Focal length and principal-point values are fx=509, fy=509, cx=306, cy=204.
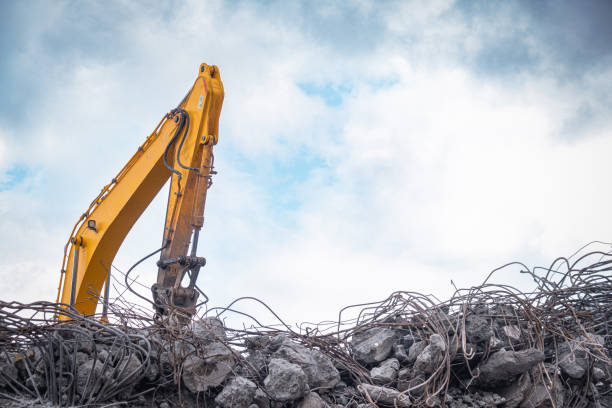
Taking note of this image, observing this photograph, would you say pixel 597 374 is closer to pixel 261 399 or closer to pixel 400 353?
pixel 400 353

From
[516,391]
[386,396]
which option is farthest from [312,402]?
[516,391]

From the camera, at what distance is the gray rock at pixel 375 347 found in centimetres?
361

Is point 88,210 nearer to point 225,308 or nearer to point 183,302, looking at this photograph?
point 183,302

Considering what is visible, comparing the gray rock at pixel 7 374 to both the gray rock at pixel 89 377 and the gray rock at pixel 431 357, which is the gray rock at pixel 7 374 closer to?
the gray rock at pixel 89 377

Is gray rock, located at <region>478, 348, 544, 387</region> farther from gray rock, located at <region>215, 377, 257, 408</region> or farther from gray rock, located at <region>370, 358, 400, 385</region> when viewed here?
gray rock, located at <region>215, 377, 257, 408</region>

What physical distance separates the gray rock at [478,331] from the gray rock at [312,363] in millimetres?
995

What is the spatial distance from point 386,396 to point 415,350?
56 centimetres

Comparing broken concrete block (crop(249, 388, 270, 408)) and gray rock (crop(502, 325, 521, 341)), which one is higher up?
gray rock (crop(502, 325, 521, 341))

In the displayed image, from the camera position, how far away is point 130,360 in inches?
119

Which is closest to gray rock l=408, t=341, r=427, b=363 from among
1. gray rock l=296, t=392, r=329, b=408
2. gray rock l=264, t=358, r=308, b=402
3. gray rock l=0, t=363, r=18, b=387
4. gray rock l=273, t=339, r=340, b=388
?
gray rock l=273, t=339, r=340, b=388

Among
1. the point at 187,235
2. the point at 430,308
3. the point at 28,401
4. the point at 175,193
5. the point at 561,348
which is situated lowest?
the point at 28,401

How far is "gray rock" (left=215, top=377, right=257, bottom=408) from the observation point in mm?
2998

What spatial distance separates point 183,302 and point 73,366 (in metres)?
1.75

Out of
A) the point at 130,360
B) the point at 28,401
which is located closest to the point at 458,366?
the point at 130,360
